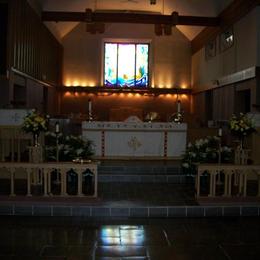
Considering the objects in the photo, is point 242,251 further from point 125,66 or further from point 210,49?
point 125,66

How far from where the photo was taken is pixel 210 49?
15.3 meters

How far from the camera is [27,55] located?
472 inches

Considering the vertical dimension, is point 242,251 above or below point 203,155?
below

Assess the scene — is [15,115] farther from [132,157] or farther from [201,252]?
[201,252]

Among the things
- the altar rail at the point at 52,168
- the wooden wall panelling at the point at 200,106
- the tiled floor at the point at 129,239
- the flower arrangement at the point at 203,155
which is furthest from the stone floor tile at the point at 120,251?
the wooden wall panelling at the point at 200,106

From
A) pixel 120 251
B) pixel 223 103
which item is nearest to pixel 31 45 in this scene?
pixel 223 103

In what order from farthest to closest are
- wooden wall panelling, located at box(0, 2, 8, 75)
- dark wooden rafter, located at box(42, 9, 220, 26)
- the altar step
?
1. dark wooden rafter, located at box(42, 9, 220, 26)
2. wooden wall panelling, located at box(0, 2, 8, 75)
3. the altar step

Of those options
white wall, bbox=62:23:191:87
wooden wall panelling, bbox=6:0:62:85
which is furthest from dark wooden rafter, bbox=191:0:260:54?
wooden wall panelling, bbox=6:0:62:85

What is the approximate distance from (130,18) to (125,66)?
3.79 meters

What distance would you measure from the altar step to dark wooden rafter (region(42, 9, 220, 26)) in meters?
7.09

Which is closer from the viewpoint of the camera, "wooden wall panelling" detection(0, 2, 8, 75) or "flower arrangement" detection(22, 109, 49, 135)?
"flower arrangement" detection(22, 109, 49, 135)

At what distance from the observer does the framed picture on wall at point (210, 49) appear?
1479 cm

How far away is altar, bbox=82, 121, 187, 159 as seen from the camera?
9148 millimetres

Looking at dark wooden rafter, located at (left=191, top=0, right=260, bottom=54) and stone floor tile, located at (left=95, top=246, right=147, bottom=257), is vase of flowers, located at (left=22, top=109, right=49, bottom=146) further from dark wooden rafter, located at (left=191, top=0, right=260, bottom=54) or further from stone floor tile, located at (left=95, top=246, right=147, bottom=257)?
dark wooden rafter, located at (left=191, top=0, right=260, bottom=54)
